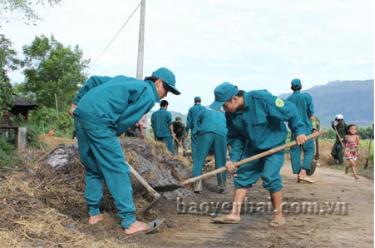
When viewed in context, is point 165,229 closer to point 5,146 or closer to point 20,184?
point 20,184

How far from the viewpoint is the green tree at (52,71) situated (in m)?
40.8

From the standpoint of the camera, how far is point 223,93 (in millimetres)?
5754

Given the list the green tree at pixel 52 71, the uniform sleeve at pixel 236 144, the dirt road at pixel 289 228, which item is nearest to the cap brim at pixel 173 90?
the uniform sleeve at pixel 236 144

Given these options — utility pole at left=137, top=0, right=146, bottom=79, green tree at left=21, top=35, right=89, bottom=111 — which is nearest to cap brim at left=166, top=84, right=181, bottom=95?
utility pole at left=137, top=0, right=146, bottom=79

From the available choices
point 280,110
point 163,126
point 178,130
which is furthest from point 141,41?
point 280,110

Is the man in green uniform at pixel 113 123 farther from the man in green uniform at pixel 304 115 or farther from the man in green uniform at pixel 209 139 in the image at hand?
the man in green uniform at pixel 304 115

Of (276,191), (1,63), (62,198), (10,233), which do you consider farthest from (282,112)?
(1,63)

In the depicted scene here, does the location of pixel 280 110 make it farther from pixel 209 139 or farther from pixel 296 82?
pixel 296 82

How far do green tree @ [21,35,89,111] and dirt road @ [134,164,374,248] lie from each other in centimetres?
3337

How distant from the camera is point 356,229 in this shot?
19.4ft

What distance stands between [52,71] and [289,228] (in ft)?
124

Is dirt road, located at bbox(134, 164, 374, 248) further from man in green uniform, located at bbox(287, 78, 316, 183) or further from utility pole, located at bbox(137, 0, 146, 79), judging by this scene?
utility pole, located at bbox(137, 0, 146, 79)

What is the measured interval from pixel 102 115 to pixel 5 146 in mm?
7523

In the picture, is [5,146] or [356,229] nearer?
[356,229]
